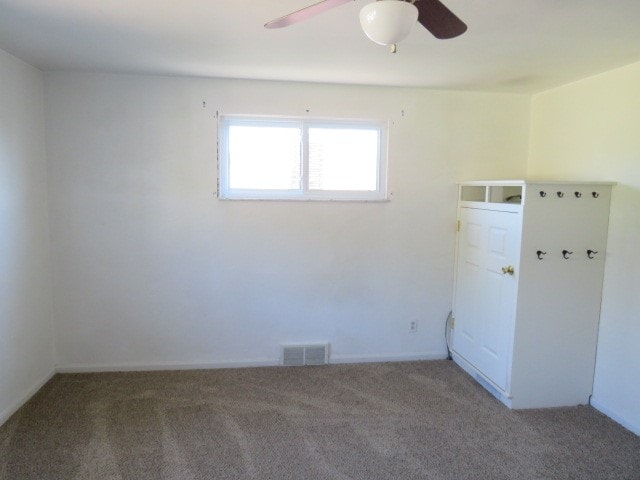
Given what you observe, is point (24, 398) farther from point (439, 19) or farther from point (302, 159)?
point (439, 19)

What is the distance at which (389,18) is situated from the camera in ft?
4.27

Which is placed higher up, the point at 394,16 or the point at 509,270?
the point at 394,16

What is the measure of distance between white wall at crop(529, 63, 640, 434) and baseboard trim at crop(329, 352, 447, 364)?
1163 mm

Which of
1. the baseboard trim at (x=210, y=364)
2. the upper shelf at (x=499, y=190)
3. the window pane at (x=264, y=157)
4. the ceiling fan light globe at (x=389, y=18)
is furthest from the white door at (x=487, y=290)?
the ceiling fan light globe at (x=389, y=18)

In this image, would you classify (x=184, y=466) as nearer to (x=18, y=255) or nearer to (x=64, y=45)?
(x=18, y=255)

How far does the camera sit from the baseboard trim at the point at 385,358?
11.4 ft

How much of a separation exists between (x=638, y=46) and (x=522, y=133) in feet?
4.02

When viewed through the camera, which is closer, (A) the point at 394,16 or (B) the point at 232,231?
(A) the point at 394,16

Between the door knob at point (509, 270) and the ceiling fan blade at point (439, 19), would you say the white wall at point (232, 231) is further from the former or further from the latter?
the ceiling fan blade at point (439, 19)

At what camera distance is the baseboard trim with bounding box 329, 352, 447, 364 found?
11.4 feet

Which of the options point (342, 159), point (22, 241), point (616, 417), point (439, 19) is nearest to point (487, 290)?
point (616, 417)

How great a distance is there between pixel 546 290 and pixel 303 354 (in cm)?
185

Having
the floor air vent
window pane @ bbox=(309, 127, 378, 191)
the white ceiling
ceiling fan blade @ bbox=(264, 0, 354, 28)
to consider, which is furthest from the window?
ceiling fan blade @ bbox=(264, 0, 354, 28)

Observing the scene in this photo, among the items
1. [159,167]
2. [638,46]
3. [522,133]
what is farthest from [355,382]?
[638,46]
